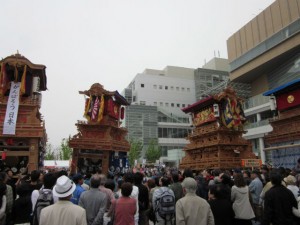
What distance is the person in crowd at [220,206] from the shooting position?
551 cm

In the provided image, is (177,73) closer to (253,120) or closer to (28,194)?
(253,120)

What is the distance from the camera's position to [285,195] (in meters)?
5.77

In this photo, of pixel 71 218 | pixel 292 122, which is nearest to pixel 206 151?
pixel 292 122

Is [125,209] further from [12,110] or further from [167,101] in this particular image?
[167,101]

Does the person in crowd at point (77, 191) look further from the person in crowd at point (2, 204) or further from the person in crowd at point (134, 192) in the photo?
the person in crowd at point (2, 204)

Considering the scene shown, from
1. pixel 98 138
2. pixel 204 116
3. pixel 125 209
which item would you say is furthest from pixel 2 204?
pixel 204 116

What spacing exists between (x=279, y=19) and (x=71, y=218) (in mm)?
45072

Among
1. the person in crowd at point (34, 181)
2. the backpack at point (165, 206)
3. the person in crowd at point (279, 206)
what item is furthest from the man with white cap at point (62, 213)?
the person in crowd at point (279, 206)

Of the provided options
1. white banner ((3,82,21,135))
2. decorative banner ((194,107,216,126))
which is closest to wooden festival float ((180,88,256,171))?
decorative banner ((194,107,216,126))

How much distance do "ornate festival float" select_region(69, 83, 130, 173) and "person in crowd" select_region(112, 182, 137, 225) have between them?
17.0 meters

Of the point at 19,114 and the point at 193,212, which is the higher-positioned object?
the point at 19,114

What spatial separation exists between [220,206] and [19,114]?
1800 cm

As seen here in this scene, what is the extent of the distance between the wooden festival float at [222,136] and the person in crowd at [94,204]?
19.4 meters

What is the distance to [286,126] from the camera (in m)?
21.2
